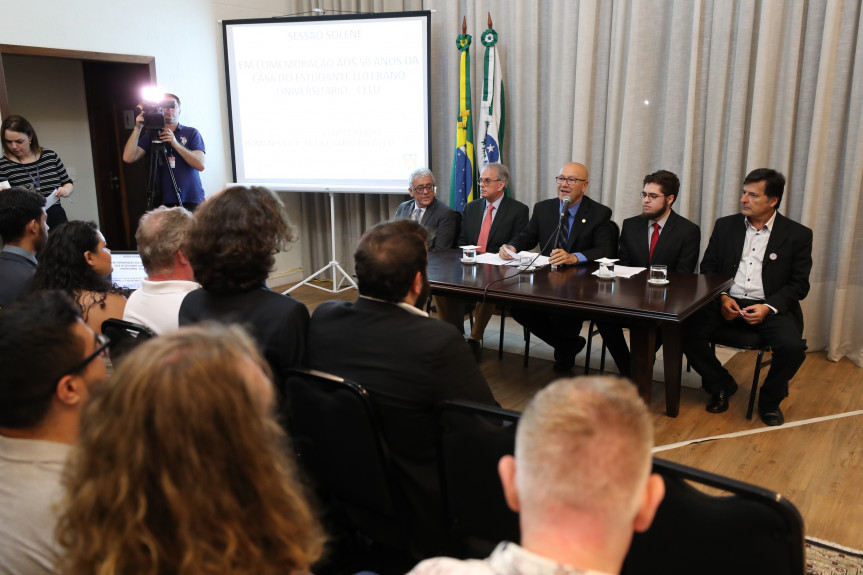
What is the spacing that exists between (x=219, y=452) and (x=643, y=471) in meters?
0.52

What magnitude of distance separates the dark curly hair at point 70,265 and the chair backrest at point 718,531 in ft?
6.06

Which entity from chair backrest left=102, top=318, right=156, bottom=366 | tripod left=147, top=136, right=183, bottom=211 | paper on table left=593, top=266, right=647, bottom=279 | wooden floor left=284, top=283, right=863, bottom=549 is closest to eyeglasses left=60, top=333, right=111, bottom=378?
chair backrest left=102, top=318, right=156, bottom=366

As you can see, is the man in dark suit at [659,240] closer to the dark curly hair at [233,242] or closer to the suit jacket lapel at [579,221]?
the suit jacket lapel at [579,221]

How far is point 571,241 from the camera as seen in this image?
4078 millimetres

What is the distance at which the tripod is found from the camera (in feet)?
15.7

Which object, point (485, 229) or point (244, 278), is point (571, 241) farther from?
point (244, 278)

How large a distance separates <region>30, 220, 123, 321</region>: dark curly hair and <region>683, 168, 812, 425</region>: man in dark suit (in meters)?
2.77

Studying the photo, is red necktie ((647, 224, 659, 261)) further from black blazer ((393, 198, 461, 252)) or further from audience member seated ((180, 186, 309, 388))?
audience member seated ((180, 186, 309, 388))

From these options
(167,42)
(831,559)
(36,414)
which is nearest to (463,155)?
(167,42)

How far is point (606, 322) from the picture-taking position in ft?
12.0

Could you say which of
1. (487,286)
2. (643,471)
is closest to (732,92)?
(487,286)

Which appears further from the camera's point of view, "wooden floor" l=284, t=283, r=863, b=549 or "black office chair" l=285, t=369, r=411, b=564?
"wooden floor" l=284, t=283, r=863, b=549

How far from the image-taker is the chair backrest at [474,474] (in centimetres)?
151

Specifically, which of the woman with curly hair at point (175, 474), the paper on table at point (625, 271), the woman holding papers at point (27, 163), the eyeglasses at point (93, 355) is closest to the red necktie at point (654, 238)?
the paper on table at point (625, 271)
